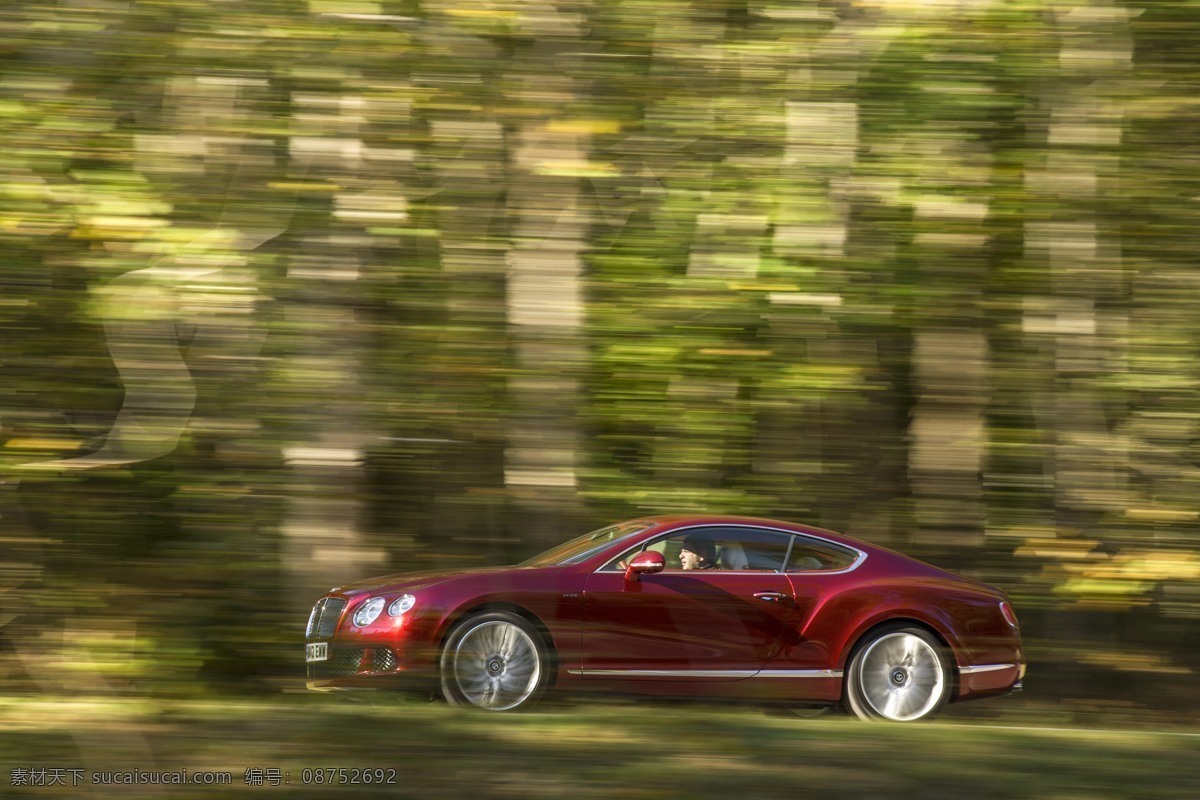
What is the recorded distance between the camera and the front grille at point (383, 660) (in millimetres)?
8148

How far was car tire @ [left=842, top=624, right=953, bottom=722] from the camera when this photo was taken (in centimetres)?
870

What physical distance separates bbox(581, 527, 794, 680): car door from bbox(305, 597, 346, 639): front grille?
1.54 meters

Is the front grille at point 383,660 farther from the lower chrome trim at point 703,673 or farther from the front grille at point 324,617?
the lower chrome trim at point 703,673

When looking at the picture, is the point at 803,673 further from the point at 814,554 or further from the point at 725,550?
the point at 725,550

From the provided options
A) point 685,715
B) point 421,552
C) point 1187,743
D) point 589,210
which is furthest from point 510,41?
point 1187,743

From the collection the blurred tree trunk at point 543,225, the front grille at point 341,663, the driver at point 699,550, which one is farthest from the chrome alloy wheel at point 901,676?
the front grille at point 341,663

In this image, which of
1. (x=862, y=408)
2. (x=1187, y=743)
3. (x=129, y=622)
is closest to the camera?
(x=1187, y=743)

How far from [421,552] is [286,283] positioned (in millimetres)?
1809

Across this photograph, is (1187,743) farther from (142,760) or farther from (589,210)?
(142,760)

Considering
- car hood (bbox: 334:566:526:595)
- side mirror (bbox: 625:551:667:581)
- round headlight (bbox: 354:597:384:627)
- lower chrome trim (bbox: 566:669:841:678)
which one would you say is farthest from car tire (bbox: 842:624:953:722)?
round headlight (bbox: 354:597:384:627)

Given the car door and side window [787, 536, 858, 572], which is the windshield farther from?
side window [787, 536, 858, 572]

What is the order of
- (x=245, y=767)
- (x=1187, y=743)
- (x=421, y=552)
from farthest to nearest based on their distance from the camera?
(x=421, y=552)
(x=1187, y=743)
(x=245, y=767)

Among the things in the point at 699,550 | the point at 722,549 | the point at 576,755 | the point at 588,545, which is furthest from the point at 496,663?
the point at 576,755

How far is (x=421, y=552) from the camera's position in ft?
25.9
